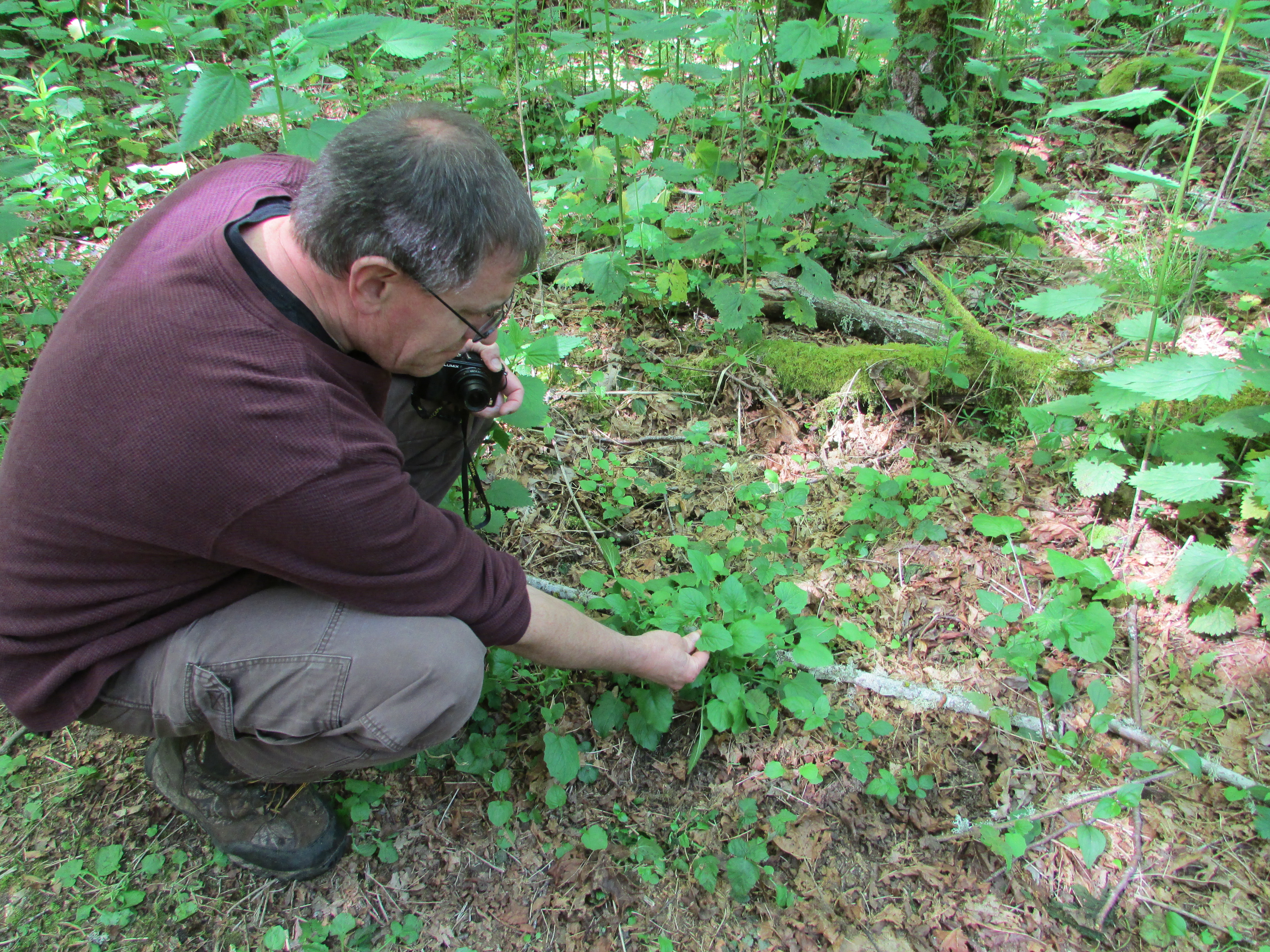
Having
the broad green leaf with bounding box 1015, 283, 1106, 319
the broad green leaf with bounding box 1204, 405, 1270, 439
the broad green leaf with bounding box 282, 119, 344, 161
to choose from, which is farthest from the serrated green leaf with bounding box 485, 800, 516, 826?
the broad green leaf with bounding box 1204, 405, 1270, 439

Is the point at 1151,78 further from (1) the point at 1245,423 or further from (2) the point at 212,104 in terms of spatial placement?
(2) the point at 212,104

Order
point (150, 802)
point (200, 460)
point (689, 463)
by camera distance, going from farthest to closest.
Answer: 1. point (689, 463)
2. point (150, 802)
3. point (200, 460)

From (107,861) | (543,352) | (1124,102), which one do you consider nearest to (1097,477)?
(1124,102)

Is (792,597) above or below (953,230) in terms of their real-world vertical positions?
below

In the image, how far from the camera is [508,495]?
7.48ft

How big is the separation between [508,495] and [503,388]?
13.5 inches

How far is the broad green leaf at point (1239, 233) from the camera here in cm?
193

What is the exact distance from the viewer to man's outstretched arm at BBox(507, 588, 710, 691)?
5.60 feet

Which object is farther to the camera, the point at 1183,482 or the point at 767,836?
the point at 1183,482

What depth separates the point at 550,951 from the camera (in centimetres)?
175

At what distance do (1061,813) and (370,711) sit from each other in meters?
1.75

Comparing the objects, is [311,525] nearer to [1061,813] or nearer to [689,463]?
[689,463]

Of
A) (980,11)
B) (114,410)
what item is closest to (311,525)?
(114,410)

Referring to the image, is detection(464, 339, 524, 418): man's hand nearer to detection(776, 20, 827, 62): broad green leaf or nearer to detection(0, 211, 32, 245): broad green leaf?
detection(776, 20, 827, 62): broad green leaf
